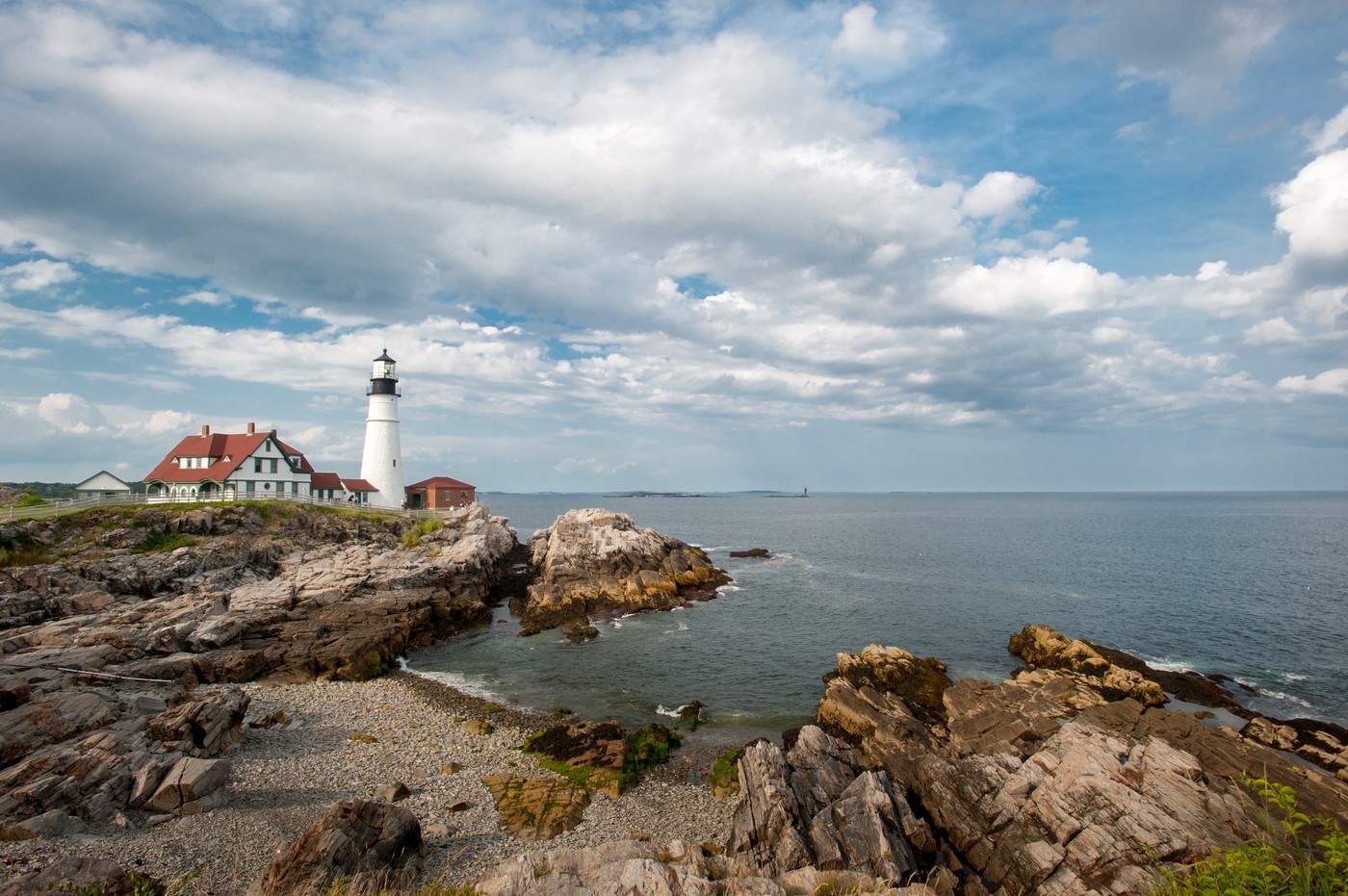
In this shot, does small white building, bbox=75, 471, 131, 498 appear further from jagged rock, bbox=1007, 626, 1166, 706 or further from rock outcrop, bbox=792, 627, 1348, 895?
jagged rock, bbox=1007, 626, 1166, 706

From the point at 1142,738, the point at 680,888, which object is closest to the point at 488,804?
the point at 680,888

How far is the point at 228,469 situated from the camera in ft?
187

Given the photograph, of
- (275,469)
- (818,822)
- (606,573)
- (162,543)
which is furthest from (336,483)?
(818,822)

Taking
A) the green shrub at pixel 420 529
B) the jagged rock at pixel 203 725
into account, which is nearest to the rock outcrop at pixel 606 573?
the green shrub at pixel 420 529

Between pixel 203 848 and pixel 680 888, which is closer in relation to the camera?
pixel 680 888

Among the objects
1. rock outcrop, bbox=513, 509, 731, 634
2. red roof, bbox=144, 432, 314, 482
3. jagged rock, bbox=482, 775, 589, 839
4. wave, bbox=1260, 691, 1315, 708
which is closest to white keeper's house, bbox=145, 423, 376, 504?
red roof, bbox=144, 432, 314, 482

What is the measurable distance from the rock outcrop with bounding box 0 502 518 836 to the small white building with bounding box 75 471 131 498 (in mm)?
9703

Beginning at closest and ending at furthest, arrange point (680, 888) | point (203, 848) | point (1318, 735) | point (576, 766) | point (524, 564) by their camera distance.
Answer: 1. point (680, 888)
2. point (203, 848)
3. point (576, 766)
4. point (1318, 735)
5. point (524, 564)

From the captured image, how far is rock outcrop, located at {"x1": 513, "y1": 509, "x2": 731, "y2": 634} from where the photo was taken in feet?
148

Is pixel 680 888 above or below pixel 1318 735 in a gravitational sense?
above

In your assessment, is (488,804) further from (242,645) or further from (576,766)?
(242,645)

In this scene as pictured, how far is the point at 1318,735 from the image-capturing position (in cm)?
2330

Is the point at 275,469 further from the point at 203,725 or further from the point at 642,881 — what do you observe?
the point at 642,881

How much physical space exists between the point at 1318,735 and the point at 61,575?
199 ft
